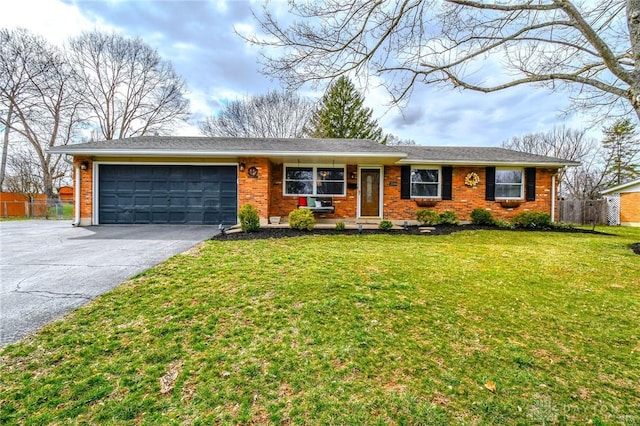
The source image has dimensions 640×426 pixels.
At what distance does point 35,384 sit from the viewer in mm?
1835

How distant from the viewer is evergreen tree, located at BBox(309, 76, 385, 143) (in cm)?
2242

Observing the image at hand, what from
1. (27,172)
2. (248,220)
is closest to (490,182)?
(248,220)

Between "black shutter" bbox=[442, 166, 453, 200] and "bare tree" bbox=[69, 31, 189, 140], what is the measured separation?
19892mm

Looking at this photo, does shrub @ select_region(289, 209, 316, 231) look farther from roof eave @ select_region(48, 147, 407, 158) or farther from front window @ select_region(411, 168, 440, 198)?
front window @ select_region(411, 168, 440, 198)

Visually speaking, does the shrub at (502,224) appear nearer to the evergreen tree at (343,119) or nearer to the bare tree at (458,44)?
the bare tree at (458,44)

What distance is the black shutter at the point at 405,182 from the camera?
418 inches

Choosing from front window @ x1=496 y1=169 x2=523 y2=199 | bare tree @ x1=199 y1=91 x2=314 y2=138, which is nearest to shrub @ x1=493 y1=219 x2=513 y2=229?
front window @ x1=496 y1=169 x2=523 y2=199

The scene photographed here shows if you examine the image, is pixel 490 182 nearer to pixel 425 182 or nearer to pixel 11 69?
pixel 425 182

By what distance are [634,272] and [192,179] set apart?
10793 mm

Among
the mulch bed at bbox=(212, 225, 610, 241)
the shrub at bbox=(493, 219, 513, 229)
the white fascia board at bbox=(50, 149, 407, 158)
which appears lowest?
the mulch bed at bbox=(212, 225, 610, 241)

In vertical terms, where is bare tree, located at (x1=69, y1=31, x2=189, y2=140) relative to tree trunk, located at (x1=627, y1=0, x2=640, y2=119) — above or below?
above

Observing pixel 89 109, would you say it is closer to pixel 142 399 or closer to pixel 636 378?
pixel 142 399

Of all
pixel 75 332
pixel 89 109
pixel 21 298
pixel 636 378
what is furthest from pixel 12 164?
pixel 636 378

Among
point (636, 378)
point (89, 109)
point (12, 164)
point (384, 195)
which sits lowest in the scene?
point (636, 378)
